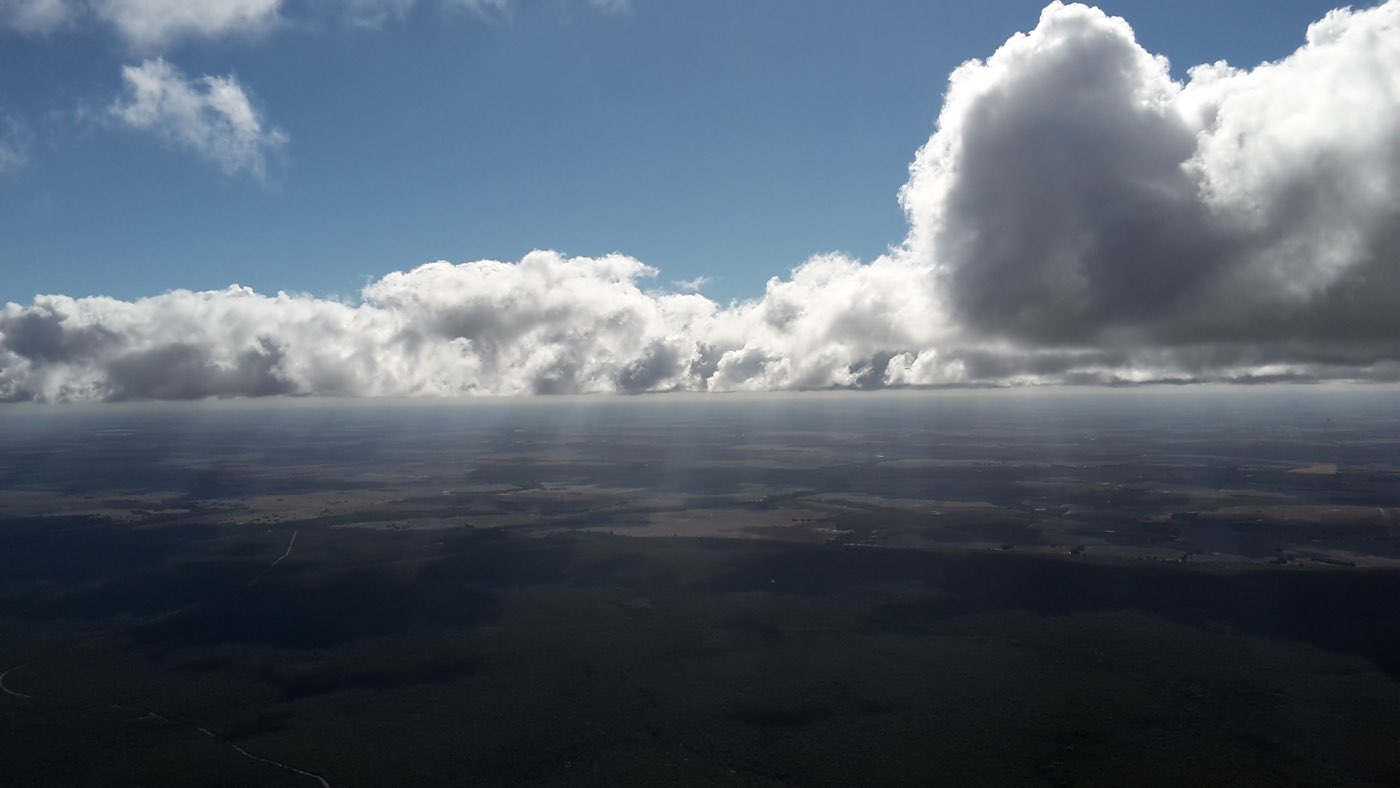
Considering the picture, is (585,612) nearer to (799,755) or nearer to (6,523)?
(799,755)

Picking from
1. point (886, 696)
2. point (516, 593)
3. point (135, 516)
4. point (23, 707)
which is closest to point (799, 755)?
point (886, 696)

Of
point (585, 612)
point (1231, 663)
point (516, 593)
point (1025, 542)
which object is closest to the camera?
point (1231, 663)

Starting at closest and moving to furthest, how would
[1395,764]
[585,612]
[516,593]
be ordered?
[1395,764]
[585,612]
[516,593]

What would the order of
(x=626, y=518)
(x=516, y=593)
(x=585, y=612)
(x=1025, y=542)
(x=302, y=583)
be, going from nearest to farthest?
(x=585, y=612) < (x=516, y=593) < (x=302, y=583) < (x=1025, y=542) < (x=626, y=518)

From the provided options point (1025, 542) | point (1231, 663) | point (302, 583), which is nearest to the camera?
point (1231, 663)

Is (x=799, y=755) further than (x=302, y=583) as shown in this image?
No

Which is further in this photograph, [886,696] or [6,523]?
[6,523]

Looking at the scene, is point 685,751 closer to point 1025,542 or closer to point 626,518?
point 1025,542

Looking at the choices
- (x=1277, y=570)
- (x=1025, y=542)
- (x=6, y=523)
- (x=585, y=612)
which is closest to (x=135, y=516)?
(x=6, y=523)

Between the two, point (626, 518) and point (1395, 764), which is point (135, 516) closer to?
point (626, 518)
